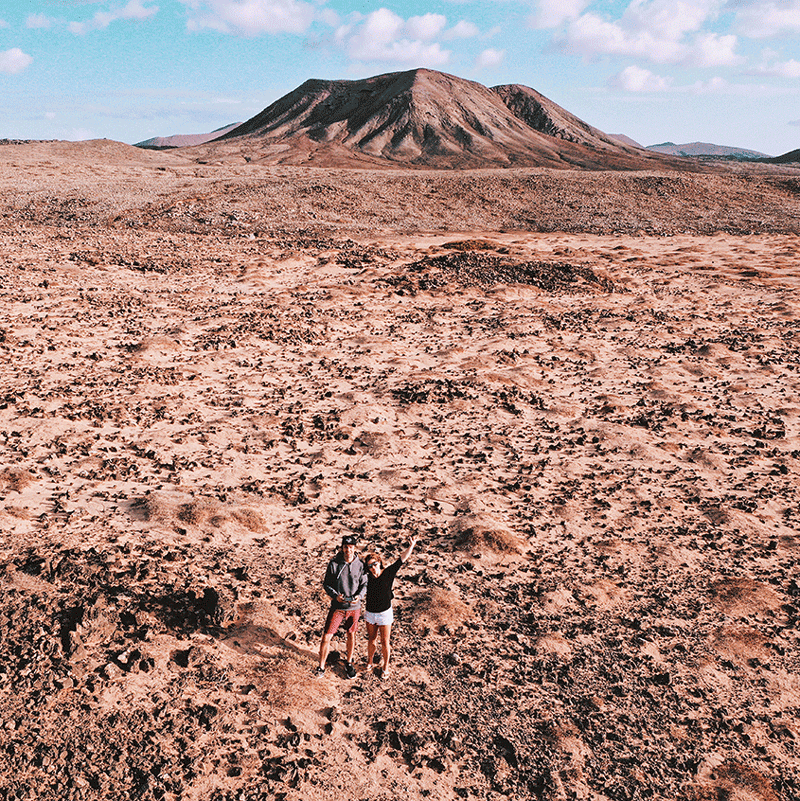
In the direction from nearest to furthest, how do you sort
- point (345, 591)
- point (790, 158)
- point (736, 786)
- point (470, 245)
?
point (736, 786)
point (345, 591)
point (470, 245)
point (790, 158)

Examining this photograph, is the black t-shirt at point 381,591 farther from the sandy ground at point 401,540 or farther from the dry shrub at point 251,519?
the dry shrub at point 251,519

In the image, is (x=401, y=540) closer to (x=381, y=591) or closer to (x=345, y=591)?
(x=381, y=591)

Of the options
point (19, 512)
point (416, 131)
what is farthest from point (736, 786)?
point (416, 131)

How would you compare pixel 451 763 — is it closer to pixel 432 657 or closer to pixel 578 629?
pixel 432 657

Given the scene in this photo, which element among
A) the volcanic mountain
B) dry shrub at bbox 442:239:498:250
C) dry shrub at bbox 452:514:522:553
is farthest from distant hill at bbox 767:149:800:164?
dry shrub at bbox 452:514:522:553

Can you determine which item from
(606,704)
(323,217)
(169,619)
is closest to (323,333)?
(169,619)

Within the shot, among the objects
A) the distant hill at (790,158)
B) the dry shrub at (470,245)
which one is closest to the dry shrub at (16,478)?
the dry shrub at (470,245)

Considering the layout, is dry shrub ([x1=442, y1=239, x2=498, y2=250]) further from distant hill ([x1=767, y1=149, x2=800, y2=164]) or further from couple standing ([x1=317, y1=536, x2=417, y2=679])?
distant hill ([x1=767, y1=149, x2=800, y2=164])
